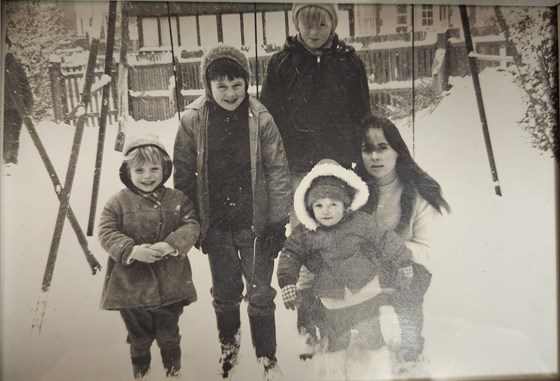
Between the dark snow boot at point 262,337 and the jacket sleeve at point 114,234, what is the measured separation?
507mm

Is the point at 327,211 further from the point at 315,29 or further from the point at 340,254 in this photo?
the point at 315,29

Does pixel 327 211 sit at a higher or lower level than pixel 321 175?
lower

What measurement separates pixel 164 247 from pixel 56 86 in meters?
0.70

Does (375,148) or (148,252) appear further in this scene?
(375,148)

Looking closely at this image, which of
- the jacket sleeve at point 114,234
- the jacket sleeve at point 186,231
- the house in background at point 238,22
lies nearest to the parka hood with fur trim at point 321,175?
the jacket sleeve at point 186,231

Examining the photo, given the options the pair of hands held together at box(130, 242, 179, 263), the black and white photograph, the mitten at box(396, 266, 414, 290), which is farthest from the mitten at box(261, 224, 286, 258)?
the mitten at box(396, 266, 414, 290)

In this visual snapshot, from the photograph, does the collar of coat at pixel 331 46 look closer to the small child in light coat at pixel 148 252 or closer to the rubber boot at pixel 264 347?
the small child in light coat at pixel 148 252

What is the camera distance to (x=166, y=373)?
5.77 ft

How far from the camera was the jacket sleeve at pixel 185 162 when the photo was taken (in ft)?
5.90

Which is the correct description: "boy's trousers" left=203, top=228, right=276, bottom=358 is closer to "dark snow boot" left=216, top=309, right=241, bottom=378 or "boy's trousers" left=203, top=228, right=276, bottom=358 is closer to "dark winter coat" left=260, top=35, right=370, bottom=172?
"dark snow boot" left=216, top=309, right=241, bottom=378

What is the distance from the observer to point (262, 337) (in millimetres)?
1789

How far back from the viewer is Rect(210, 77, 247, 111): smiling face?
5.98ft

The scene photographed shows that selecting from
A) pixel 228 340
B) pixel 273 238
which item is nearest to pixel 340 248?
pixel 273 238

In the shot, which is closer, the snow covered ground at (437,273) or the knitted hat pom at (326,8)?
the snow covered ground at (437,273)
